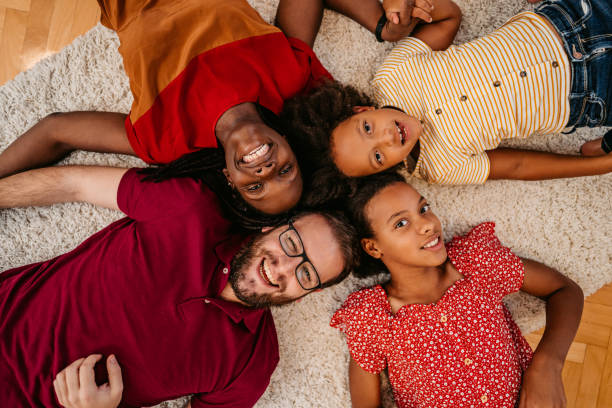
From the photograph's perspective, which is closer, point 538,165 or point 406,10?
point 406,10

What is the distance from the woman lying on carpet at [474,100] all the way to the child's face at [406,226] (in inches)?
4.0

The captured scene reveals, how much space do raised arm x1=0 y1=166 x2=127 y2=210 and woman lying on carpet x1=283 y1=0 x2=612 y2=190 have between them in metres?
0.63

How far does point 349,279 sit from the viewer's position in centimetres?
142

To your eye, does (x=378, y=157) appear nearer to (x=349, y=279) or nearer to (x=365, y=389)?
(x=349, y=279)

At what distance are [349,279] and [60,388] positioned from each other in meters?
0.94

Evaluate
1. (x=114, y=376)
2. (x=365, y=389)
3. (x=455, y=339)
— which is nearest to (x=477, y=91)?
(x=455, y=339)

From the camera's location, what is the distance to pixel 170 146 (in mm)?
1182

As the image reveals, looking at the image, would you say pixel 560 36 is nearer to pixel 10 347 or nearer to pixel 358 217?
pixel 358 217

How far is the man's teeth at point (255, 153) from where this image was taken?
0.99m

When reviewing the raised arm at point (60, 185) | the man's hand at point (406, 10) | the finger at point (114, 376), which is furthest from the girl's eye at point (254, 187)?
the man's hand at point (406, 10)

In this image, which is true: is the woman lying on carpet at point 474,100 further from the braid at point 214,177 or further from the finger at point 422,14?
the braid at point 214,177

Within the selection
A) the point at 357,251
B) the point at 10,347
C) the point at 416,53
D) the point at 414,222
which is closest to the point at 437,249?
the point at 414,222

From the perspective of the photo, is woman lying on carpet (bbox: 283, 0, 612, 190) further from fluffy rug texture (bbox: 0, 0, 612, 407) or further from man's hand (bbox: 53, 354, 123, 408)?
man's hand (bbox: 53, 354, 123, 408)

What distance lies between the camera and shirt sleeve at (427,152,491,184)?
128cm
